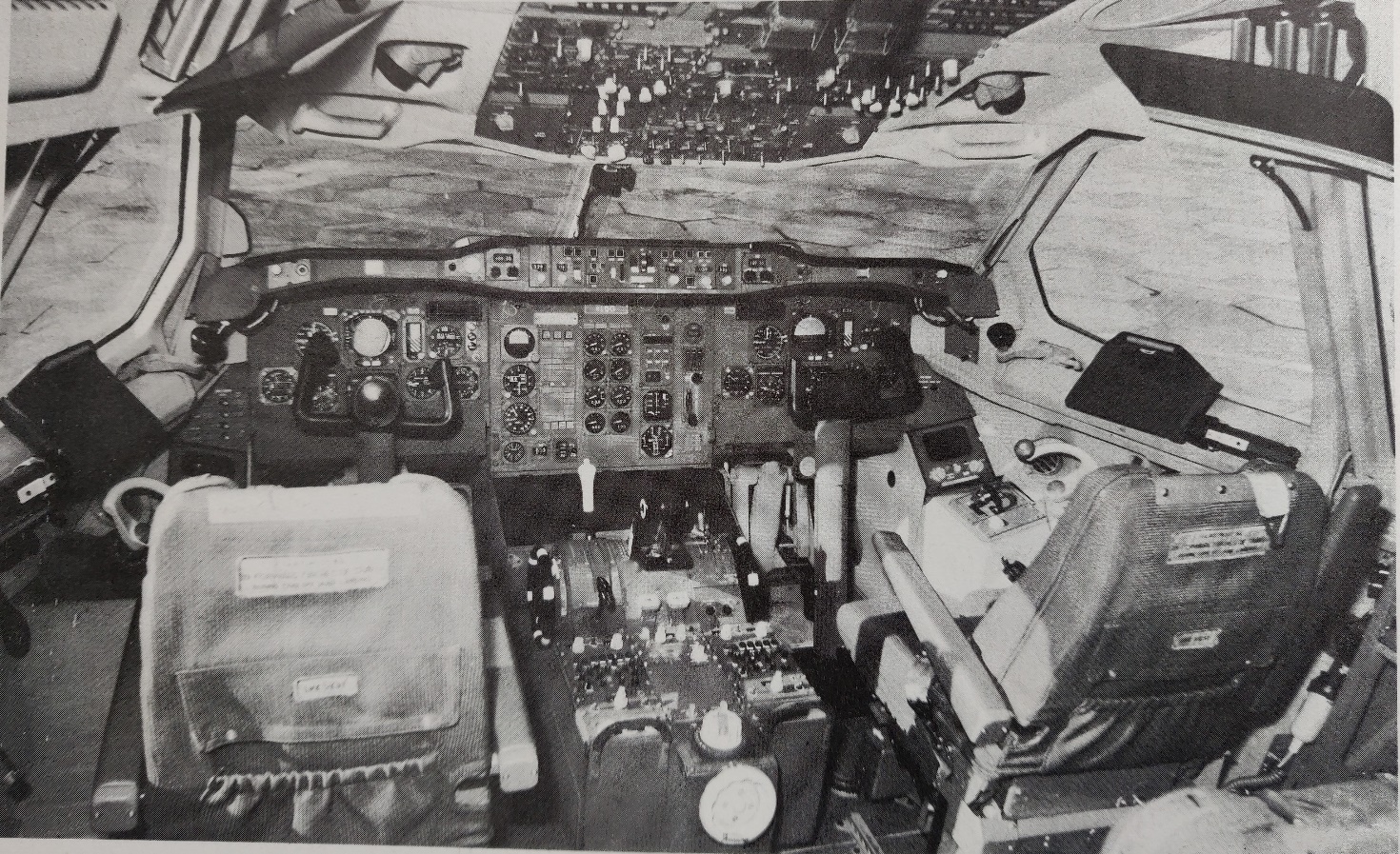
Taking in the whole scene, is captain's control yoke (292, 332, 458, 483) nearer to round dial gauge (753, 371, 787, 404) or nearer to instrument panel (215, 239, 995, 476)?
instrument panel (215, 239, 995, 476)

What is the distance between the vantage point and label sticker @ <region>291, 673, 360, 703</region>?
1157mm

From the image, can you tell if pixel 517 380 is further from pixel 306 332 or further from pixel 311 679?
pixel 311 679

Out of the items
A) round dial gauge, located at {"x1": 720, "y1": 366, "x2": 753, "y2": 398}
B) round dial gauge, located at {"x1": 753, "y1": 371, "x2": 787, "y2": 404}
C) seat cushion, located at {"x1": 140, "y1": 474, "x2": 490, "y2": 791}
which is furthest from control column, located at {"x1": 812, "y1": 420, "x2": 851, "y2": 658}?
→ seat cushion, located at {"x1": 140, "y1": 474, "x2": 490, "y2": 791}

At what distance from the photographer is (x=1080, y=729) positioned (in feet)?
4.73

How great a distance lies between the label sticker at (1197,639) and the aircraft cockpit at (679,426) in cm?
2

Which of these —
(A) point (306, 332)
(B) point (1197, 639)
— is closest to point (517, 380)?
(A) point (306, 332)

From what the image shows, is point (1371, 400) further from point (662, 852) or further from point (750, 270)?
point (662, 852)

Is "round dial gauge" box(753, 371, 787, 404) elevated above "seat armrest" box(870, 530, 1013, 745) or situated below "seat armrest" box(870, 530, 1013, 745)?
above

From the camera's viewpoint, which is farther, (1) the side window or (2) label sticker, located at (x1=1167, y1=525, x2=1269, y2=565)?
(1) the side window

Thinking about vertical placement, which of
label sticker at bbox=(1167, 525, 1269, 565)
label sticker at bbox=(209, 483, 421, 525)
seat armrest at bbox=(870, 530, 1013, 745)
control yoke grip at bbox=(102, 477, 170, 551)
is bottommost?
seat armrest at bbox=(870, 530, 1013, 745)

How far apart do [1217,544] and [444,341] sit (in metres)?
2.07

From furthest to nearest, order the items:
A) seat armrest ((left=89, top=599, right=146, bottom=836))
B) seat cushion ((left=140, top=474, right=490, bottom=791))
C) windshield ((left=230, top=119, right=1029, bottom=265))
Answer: windshield ((left=230, top=119, right=1029, bottom=265)), seat armrest ((left=89, top=599, right=146, bottom=836)), seat cushion ((left=140, top=474, right=490, bottom=791))

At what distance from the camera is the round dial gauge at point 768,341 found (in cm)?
256

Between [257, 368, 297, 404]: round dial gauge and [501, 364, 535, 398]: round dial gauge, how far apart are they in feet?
2.01
